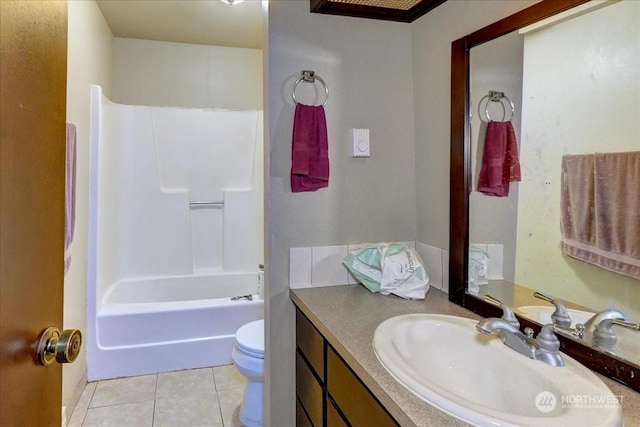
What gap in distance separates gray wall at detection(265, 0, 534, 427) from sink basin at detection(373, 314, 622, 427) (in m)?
0.48

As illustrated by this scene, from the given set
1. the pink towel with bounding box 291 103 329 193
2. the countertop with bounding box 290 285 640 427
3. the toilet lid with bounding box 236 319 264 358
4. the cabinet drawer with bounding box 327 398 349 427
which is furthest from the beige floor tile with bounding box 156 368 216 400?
the pink towel with bounding box 291 103 329 193

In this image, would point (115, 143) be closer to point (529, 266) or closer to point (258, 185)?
point (258, 185)

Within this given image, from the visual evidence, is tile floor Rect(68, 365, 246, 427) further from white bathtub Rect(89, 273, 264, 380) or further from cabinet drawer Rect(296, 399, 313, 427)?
cabinet drawer Rect(296, 399, 313, 427)

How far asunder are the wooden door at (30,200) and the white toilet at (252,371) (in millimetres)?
1119

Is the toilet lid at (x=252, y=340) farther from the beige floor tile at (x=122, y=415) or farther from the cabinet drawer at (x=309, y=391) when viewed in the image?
the beige floor tile at (x=122, y=415)

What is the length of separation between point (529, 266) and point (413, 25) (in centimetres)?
108

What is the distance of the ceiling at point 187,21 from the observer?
2662 mm

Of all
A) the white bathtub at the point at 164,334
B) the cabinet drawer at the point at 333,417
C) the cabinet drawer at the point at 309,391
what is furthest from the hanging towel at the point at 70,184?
the cabinet drawer at the point at 333,417

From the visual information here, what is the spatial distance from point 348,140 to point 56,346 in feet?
3.88

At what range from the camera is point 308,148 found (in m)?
1.53

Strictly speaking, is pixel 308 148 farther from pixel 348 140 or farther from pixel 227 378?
pixel 227 378

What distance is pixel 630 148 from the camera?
0.88 metres

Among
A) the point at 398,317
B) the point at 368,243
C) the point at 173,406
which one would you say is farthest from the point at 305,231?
the point at 173,406

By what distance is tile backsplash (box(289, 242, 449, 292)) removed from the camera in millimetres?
1571
